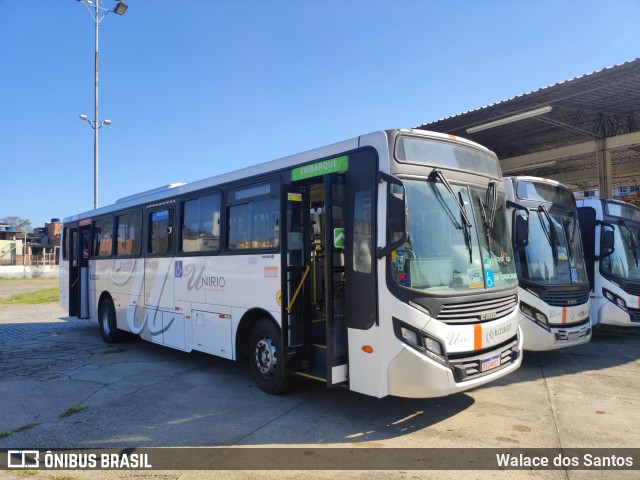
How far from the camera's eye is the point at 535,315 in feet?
24.4

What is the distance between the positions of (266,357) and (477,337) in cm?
289

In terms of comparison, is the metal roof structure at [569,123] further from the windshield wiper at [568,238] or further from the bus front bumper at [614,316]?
the bus front bumper at [614,316]

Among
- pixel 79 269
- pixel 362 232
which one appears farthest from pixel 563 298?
pixel 79 269

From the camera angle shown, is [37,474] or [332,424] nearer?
[37,474]

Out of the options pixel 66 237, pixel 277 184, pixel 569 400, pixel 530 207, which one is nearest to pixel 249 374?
pixel 277 184

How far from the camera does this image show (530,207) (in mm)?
7980

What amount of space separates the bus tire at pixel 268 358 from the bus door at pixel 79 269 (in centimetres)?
730

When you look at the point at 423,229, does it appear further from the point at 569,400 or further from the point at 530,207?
the point at 530,207

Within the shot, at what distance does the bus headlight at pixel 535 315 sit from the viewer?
24.2 feet

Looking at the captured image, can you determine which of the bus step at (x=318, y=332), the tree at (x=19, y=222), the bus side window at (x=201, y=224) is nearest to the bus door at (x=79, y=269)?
the bus side window at (x=201, y=224)

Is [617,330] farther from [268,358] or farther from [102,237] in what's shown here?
[102,237]

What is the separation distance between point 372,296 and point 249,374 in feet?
11.7

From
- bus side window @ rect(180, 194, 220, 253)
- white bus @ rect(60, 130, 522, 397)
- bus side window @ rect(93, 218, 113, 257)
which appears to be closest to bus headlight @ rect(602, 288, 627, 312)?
white bus @ rect(60, 130, 522, 397)

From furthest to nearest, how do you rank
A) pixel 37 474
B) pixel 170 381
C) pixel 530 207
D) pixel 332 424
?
pixel 530 207 → pixel 170 381 → pixel 332 424 → pixel 37 474
